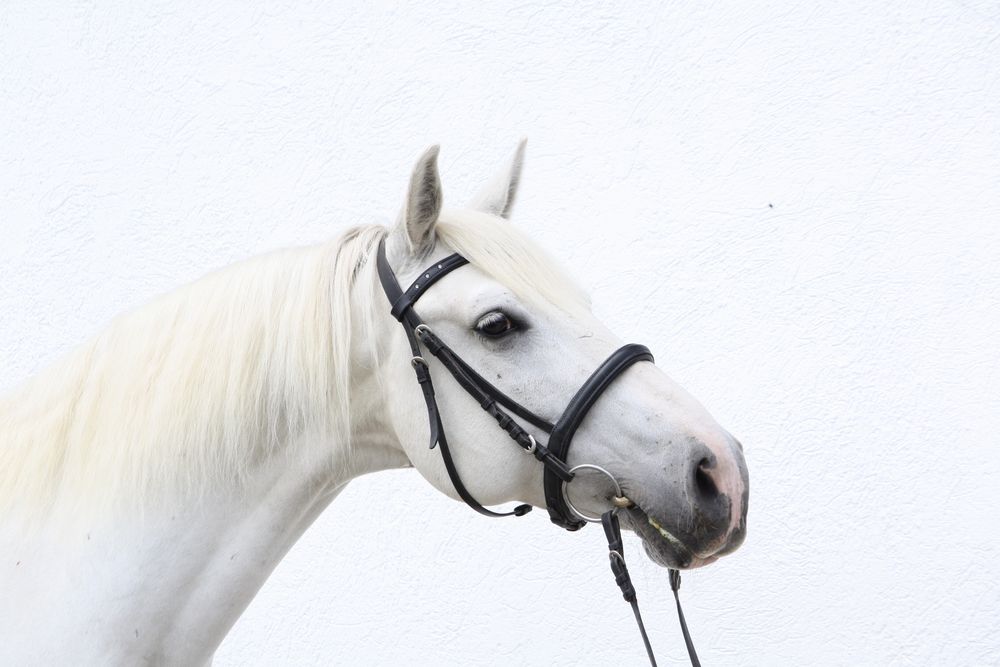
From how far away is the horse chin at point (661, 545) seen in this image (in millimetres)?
903

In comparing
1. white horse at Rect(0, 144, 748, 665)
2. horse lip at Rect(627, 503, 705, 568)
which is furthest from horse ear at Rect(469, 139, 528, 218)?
horse lip at Rect(627, 503, 705, 568)

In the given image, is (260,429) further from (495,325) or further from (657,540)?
(657,540)

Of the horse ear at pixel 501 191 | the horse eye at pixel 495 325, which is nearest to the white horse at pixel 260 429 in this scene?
the horse eye at pixel 495 325

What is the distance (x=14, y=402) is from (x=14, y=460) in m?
0.12

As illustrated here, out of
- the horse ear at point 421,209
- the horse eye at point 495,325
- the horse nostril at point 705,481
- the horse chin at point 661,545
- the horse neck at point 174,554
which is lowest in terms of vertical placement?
the horse neck at point 174,554

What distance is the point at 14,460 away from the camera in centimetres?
104

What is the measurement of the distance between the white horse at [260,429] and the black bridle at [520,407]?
1cm

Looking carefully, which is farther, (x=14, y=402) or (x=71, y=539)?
(x=14, y=402)

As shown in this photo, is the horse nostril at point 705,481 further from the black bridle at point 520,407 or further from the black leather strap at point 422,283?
the black leather strap at point 422,283

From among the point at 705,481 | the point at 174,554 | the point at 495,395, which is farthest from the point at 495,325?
the point at 174,554

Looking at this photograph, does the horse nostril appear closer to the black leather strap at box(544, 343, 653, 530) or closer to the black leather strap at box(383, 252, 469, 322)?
the black leather strap at box(544, 343, 653, 530)

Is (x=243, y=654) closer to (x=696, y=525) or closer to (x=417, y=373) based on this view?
(x=417, y=373)

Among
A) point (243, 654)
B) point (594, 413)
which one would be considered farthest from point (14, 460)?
point (243, 654)

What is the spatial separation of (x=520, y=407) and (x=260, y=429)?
344 millimetres
